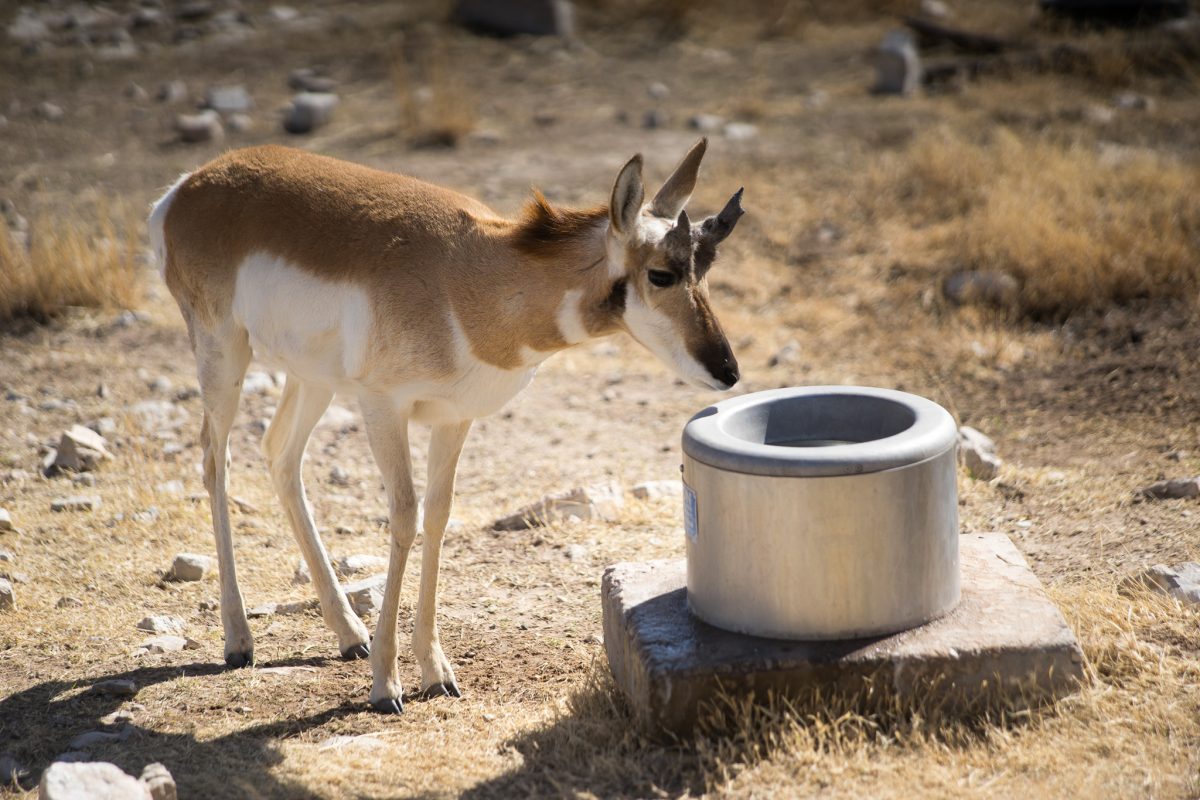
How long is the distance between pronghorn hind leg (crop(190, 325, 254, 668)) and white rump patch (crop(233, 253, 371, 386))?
0.80ft

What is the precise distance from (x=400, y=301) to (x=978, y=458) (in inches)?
135

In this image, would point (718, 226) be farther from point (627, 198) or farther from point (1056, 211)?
point (1056, 211)

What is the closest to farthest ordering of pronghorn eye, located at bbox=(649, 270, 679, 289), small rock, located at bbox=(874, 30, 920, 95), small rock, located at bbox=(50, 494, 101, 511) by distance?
pronghorn eye, located at bbox=(649, 270, 679, 289)
small rock, located at bbox=(50, 494, 101, 511)
small rock, located at bbox=(874, 30, 920, 95)

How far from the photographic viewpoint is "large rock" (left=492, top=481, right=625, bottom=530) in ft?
20.4

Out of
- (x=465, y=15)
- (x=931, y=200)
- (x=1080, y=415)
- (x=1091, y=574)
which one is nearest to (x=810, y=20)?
(x=465, y=15)

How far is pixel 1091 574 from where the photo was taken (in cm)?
509

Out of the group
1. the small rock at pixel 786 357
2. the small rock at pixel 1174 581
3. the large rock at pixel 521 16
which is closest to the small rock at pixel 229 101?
the large rock at pixel 521 16

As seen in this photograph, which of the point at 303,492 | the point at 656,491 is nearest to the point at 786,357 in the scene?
the point at 656,491

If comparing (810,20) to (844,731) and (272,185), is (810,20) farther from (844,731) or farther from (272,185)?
(844,731)

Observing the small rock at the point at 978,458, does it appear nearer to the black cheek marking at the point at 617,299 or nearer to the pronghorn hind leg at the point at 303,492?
the black cheek marking at the point at 617,299

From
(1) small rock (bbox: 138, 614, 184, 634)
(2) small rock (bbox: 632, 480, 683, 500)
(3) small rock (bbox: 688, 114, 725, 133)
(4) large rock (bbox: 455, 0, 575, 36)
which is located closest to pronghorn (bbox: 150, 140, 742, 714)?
(1) small rock (bbox: 138, 614, 184, 634)

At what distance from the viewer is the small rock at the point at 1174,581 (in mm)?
4637

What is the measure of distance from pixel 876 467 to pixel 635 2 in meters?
14.9

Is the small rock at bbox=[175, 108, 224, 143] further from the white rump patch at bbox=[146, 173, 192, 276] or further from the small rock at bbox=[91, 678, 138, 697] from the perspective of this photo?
the small rock at bbox=[91, 678, 138, 697]
